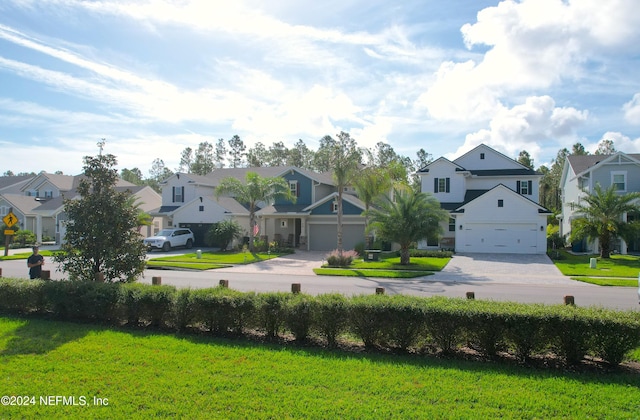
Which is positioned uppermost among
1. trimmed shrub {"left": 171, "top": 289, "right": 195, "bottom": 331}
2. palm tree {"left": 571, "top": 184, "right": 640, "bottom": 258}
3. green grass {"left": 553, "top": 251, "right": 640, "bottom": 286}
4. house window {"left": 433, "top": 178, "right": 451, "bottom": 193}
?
house window {"left": 433, "top": 178, "right": 451, "bottom": 193}

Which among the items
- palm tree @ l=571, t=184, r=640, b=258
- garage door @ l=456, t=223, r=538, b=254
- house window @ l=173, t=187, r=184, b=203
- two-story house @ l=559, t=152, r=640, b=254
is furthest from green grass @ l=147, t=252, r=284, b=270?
two-story house @ l=559, t=152, r=640, b=254

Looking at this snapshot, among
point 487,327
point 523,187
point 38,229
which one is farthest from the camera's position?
point 38,229

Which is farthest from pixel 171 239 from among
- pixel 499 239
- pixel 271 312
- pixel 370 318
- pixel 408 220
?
pixel 370 318

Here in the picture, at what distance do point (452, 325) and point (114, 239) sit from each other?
9.26 metres

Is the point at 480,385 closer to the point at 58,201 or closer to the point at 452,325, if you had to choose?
the point at 452,325

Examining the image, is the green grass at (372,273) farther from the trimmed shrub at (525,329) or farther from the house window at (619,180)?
the house window at (619,180)

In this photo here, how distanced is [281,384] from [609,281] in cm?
1855

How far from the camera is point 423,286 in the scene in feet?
59.5

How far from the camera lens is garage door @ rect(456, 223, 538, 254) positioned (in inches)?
1278

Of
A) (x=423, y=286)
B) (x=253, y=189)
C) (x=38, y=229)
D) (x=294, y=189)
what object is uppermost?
(x=294, y=189)

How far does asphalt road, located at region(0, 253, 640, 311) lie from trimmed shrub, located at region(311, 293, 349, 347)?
5.68 m

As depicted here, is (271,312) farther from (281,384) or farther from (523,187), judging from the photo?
(523,187)

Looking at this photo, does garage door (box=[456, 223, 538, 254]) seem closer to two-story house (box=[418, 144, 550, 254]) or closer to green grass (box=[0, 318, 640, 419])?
two-story house (box=[418, 144, 550, 254])

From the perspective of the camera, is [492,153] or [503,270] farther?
[492,153]
